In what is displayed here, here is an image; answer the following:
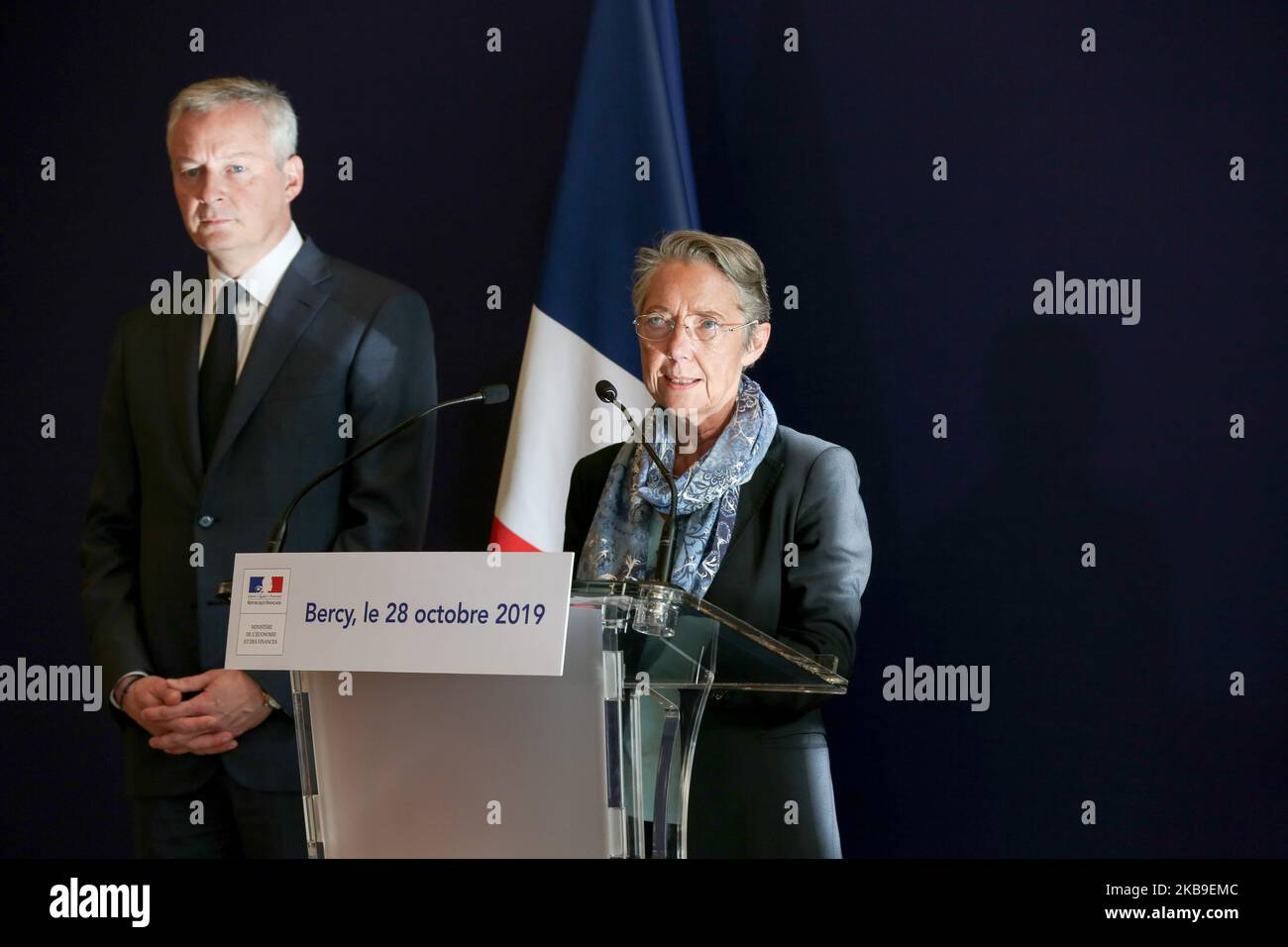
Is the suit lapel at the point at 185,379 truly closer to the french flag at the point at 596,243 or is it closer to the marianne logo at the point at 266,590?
the french flag at the point at 596,243

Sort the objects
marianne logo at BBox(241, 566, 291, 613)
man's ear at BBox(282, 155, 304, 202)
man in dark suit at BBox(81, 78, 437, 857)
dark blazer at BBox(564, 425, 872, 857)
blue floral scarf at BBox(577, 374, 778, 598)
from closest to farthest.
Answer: marianne logo at BBox(241, 566, 291, 613)
dark blazer at BBox(564, 425, 872, 857)
blue floral scarf at BBox(577, 374, 778, 598)
man in dark suit at BBox(81, 78, 437, 857)
man's ear at BBox(282, 155, 304, 202)

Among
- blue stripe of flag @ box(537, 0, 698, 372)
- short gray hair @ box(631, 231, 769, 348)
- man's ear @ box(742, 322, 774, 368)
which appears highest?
blue stripe of flag @ box(537, 0, 698, 372)

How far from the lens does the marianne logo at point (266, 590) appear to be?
2104mm

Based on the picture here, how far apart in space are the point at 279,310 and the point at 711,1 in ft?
4.67

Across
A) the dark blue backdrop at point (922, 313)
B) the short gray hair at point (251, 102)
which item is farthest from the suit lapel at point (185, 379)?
the short gray hair at point (251, 102)

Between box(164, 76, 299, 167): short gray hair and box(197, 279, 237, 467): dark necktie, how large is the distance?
44 cm

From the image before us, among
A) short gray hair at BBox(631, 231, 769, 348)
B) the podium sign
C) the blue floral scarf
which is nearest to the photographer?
the podium sign

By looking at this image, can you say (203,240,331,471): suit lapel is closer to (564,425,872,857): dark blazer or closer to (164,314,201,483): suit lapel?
(164,314,201,483): suit lapel

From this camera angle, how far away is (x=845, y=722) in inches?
143

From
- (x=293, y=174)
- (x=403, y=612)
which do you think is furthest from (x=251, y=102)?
(x=403, y=612)

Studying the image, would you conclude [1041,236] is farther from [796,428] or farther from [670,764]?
[670,764]

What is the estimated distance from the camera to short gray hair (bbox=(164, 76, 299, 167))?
3.68 metres

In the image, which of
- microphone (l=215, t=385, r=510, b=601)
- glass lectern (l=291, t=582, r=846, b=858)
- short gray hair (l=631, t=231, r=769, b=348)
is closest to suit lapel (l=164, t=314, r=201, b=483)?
microphone (l=215, t=385, r=510, b=601)
